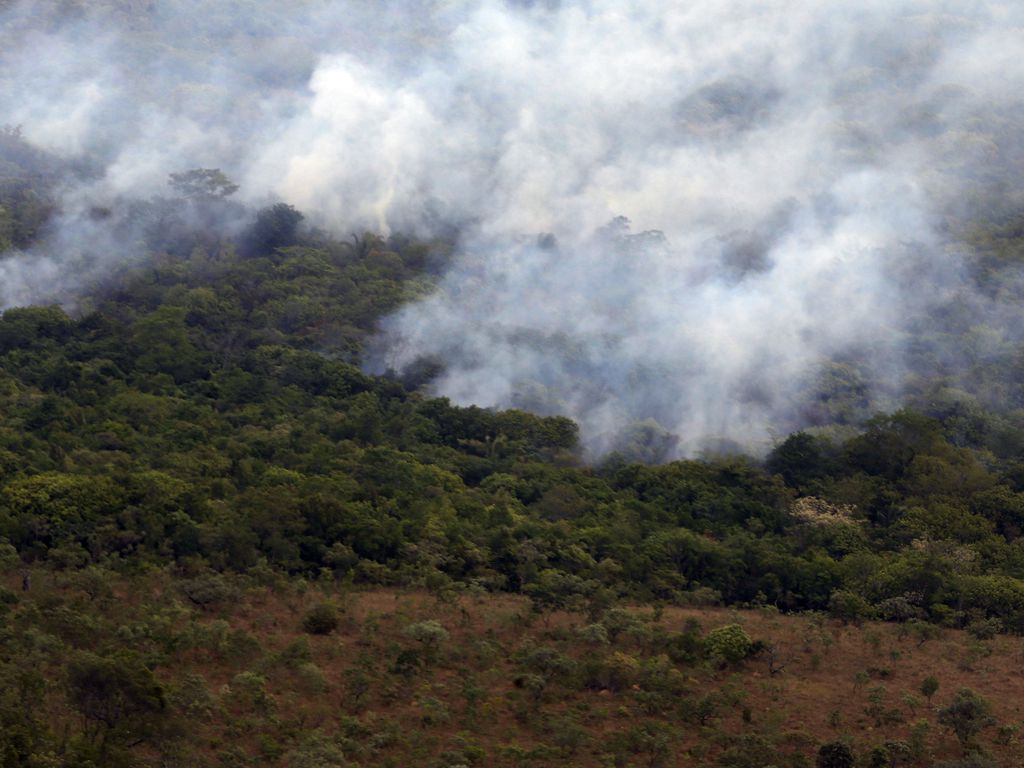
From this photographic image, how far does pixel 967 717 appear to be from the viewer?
21.9 m

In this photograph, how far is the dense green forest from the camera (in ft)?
73.3

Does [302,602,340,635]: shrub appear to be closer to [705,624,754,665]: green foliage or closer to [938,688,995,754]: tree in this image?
[705,624,754,665]: green foliage

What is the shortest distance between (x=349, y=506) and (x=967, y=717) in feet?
45.5

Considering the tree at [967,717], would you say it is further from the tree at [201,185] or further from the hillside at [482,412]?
the tree at [201,185]

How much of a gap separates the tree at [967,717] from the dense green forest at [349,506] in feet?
8.43

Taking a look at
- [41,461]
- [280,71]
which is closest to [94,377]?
[41,461]

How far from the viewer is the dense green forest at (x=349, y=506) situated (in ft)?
73.3

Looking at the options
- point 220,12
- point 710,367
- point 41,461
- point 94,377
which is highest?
point 220,12

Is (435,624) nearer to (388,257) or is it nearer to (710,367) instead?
(710,367)

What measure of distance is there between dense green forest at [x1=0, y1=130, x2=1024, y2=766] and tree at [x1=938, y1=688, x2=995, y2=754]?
101 inches

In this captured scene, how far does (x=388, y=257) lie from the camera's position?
54344 mm

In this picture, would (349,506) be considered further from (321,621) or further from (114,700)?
(114,700)

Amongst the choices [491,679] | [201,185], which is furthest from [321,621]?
[201,185]

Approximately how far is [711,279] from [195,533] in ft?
92.3
